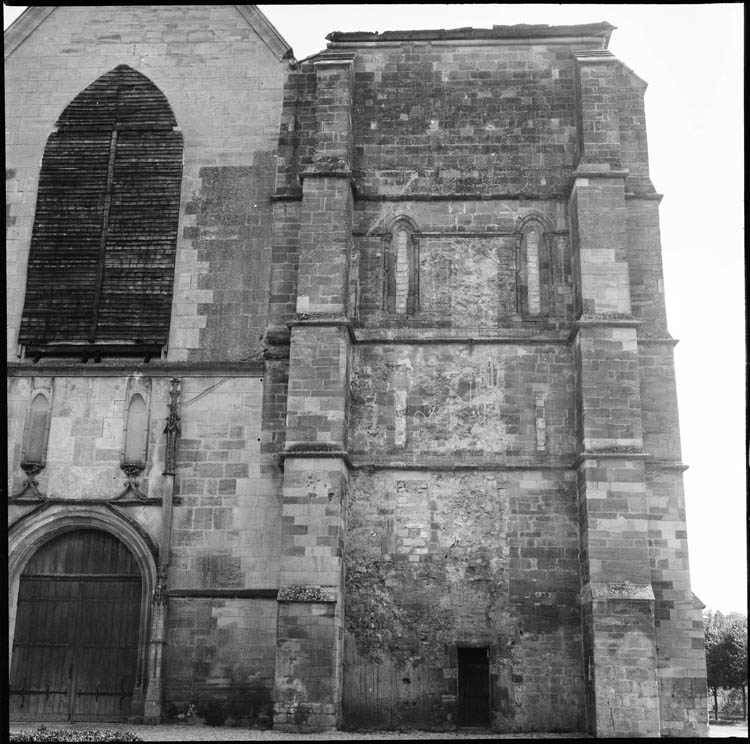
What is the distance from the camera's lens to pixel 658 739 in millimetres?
12805

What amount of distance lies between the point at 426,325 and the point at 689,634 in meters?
6.31

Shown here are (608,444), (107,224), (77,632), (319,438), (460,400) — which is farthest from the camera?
(107,224)

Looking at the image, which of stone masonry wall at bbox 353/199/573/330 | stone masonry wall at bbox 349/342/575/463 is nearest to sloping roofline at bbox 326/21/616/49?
stone masonry wall at bbox 353/199/573/330

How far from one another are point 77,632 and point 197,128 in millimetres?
8800

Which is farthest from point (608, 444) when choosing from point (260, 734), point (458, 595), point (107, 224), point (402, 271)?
point (107, 224)

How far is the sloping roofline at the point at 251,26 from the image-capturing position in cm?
1809

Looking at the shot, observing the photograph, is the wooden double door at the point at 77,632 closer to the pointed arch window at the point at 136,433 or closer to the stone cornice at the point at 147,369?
the pointed arch window at the point at 136,433

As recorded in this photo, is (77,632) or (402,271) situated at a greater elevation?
(402,271)

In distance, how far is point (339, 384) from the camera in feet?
51.0

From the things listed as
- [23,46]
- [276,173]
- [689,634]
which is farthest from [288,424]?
[23,46]

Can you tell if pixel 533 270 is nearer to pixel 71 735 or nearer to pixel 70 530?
pixel 70 530

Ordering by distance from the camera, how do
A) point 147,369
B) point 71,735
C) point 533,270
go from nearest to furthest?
1. point 71,735
2. point 147,369
3. point 533,270

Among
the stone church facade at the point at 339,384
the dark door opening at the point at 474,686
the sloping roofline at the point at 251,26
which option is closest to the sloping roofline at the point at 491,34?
the stone church facade at the point at 339,384

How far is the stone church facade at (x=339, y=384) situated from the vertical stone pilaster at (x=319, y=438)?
0.05 meters
